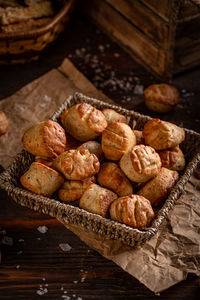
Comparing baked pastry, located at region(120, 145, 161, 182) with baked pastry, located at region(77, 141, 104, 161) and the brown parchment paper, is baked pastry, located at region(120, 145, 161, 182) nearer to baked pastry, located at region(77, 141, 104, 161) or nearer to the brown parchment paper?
baked pastry, located at region(77, 141, 104, 161)

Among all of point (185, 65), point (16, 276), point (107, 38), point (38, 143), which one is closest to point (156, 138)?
point (38, 143)

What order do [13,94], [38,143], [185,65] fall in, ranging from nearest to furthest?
[38,143]
[13,94]
[185,65]

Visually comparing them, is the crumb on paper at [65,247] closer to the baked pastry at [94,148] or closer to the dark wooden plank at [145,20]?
the baked pastry at [94,148]

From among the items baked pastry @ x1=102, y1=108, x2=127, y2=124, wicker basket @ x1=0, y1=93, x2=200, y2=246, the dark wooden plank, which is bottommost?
wicker basket @ x1=0, y1=93, x2=200, y2=246

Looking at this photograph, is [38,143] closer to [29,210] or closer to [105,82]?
[29,210]

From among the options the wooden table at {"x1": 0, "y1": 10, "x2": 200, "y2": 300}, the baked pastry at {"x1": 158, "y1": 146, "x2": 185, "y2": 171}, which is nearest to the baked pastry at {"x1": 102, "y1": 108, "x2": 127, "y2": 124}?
the baked pastry at {"x1": 158, "y1": 146, "x2": 185, "y2": 171}

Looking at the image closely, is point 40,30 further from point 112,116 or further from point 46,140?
point 46,140

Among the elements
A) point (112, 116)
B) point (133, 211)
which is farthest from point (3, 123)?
point (133, 211)
